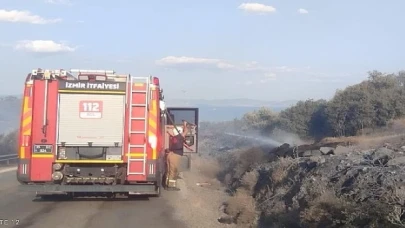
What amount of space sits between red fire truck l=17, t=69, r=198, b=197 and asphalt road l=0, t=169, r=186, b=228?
1.59ft

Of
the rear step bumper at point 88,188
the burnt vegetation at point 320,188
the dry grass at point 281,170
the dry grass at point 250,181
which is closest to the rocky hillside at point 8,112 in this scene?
the burnt vegetation at point 320,188

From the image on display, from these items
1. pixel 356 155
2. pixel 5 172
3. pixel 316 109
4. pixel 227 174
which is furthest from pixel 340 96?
pixel 356 155

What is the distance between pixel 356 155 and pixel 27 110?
8.77 m

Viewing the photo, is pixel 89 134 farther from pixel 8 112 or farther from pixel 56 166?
pixel 8 112

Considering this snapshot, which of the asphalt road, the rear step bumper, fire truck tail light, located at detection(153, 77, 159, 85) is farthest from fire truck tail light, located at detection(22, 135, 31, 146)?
fire truck tail light, located at detection(153, 77, 159, 85)

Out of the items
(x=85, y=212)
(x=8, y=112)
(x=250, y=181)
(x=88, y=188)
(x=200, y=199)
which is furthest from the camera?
(x=8, y=112)

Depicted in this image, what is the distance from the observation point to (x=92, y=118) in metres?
15.1

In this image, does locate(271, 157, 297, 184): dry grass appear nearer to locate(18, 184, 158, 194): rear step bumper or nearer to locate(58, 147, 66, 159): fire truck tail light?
locate(18, 184, 158, 194): rear step bumper

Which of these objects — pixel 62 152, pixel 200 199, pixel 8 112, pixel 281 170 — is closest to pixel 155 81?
pixel 62 152

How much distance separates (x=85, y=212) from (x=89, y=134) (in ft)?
6.93

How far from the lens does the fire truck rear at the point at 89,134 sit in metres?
14.8

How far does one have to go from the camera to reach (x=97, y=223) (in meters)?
12.3

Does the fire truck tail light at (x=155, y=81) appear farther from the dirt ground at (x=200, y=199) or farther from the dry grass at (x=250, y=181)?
the dry grass at (x=250, y=181)

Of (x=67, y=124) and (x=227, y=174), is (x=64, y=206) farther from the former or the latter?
(x=227, y=174)
